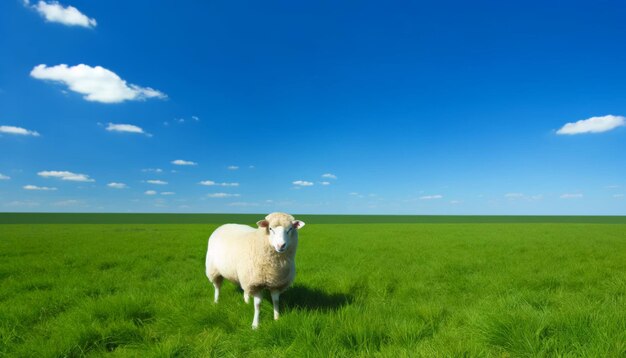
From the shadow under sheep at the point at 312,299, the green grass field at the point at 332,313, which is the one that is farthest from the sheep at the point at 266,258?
the shadow under sheep at the point at 312,299

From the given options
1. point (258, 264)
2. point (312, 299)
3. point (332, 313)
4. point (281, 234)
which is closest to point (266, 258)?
point (258, 264)

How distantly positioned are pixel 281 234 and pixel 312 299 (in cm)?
226

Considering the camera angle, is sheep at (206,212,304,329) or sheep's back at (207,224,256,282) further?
sheep's back at (207,224,256,282)

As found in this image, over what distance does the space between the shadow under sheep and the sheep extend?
0.57 m

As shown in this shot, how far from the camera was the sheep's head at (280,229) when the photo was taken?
491cm

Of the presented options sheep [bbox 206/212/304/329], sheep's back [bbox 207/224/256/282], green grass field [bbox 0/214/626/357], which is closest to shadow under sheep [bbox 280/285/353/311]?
green grass field [bbox 0/214/626/357]

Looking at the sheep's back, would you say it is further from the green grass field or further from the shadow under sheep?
the shadow under sheep

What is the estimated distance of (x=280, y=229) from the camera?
498 cm

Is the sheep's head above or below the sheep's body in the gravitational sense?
above

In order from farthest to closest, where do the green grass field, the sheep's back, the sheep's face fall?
the sheep's back, the sheep's face, the green grass field

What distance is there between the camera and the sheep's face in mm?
4898

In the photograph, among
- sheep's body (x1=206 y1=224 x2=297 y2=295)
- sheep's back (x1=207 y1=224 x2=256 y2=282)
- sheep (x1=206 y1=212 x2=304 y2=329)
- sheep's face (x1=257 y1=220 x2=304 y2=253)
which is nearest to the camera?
sheep's face (x1=257 y1=220 x2=304 y2=253)

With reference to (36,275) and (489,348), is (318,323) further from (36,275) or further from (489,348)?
(36,275)

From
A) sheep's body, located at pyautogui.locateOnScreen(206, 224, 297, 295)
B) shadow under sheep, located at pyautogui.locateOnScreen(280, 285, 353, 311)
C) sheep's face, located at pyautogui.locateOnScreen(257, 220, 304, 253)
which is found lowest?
shadow under sheep, located at pyautogui.locateOnScreen(280, 285, 353, 311)
